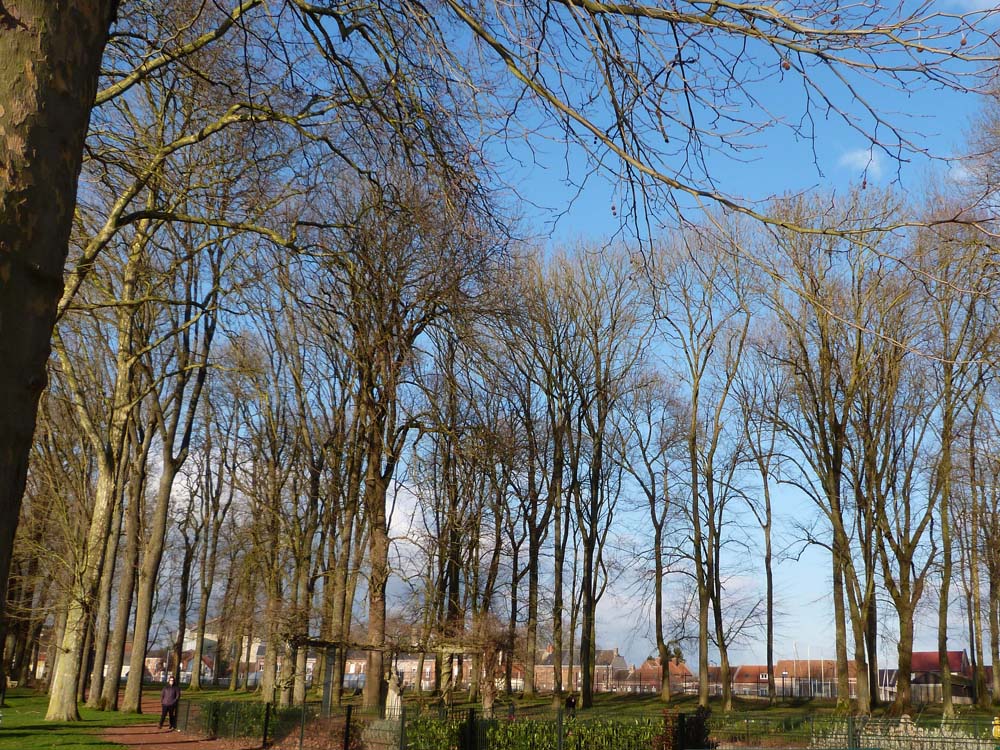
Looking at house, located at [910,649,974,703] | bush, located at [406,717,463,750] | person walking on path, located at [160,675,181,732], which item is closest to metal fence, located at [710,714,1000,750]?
bush, located at [406,717,463,750]

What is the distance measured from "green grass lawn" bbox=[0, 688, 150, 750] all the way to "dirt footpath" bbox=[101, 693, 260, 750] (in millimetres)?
324

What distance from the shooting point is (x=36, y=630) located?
4256 cm

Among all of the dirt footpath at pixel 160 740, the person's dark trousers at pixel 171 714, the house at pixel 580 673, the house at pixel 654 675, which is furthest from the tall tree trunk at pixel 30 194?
the house at pixel 654 675

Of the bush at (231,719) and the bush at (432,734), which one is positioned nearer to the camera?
the bush at (432,734)

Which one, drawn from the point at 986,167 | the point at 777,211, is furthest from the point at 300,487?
the point at 986,167

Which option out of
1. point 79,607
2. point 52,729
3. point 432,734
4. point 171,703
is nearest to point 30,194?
point 432,734

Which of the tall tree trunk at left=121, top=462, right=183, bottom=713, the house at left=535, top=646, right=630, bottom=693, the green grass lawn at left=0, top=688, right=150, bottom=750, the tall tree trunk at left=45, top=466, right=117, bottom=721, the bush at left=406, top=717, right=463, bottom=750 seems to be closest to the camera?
the bush at left=406, top=717, right=463, bottom=750

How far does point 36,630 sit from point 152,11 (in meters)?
42.6

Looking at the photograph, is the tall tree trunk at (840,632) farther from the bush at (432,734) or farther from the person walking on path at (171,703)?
the person walking on path at (171,703)

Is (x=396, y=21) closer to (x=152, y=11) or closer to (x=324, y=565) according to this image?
(x=152, y=11)

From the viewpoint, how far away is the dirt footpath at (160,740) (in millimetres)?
17406

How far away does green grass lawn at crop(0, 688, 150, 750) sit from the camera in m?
15.1

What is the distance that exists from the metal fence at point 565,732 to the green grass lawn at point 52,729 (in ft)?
11.1

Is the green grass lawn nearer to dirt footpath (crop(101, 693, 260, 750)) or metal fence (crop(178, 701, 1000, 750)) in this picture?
dirt footpath (crop(101, 693, 260, 750))
